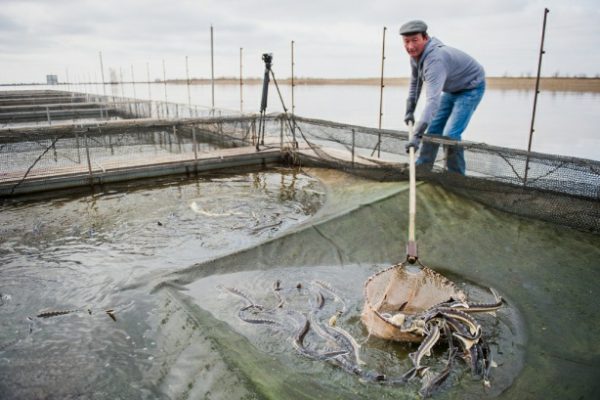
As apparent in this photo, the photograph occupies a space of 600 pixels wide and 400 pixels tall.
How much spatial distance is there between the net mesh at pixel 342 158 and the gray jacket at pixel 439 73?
95 cm

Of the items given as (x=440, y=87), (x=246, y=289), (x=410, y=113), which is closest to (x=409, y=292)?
(x=246, y=289)

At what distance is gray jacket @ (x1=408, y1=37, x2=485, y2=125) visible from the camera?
203 inches

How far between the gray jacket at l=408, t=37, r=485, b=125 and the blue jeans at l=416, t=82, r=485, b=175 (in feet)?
0.52

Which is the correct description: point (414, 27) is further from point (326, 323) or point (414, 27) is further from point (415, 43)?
point (326, 323)

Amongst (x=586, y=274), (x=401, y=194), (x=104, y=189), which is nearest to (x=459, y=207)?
(x=401, y=194)

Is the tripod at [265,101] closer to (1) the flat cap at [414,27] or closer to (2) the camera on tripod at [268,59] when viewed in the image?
(2) the camera on tripod at [268,59]

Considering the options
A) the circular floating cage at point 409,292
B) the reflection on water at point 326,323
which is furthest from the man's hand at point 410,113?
the circular floating cage at point 409,292

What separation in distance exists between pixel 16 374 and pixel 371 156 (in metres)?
7.48

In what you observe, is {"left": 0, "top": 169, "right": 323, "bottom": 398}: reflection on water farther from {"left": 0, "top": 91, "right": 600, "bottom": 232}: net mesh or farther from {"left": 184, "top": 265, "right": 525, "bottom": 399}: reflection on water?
{"left": 0, "top": 91, "right": 600, "bottom": 232}: net mesh

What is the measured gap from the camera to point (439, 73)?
520 centimetres

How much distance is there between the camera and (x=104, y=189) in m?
8.97

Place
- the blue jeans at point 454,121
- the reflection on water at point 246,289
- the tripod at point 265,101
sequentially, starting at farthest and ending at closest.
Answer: the tripod at point 265,101 → the blue jeans at point 454,121 → the reflection on water at point 246,289

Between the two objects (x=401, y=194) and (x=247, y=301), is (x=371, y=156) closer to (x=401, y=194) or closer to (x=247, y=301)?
(x=401, y=194)

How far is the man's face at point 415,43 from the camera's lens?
5.23 meters
